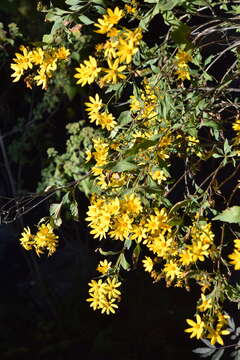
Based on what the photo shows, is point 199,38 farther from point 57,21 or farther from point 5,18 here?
point 5,18

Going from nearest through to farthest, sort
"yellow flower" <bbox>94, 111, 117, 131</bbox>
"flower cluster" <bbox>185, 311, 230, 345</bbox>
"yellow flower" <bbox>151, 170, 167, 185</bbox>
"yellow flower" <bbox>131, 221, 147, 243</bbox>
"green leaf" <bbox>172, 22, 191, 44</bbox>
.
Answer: "green leaf" <bbox>172, 22, 191, 44</bbox>
"flower cluster" <bbox>185, 311, 230, 345</bbox>
"yellow flower" <bbox>131, 221, 147, 243</bbox>
"yellow flower" <bbox>151, 170, 167, 185</bbox>
"yellow flower" <bbox>94, 111, 117, 131</bbox>

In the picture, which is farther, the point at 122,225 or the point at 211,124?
the point at 211,124

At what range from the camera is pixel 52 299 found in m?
3.79

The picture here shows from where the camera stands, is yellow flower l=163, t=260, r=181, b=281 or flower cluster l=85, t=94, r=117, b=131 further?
flower cluster l=85, t=94, r=117, b=131

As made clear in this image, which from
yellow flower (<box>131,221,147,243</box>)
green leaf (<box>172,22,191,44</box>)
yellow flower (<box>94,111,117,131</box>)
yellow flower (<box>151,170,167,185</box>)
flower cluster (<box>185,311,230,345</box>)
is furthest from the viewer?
yellow flower (<box>94,111,117,131</box>)

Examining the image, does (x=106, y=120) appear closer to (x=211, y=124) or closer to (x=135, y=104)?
(x=135, y=104)

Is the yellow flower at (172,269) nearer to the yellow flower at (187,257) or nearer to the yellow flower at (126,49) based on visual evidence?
the yellow flower at (187,257)

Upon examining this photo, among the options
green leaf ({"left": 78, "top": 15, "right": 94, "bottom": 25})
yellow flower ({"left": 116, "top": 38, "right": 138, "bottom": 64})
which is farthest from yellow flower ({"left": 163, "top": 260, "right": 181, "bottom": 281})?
green leaf ({"left": 78, "top": 15, "right": 94, "bottom": 25})

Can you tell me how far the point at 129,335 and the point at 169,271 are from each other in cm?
195

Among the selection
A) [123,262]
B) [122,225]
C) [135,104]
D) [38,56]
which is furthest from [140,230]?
[38,56]

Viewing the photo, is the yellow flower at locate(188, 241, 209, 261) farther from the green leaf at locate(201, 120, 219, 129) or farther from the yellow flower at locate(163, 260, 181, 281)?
the green leaf at locate(201, 120, 219, 129)

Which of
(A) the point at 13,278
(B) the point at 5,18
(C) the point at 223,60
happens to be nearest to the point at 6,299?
(A) the point at 13,278

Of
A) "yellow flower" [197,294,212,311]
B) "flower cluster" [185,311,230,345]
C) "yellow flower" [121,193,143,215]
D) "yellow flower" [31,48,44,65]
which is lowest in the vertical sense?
"flower cluster" [185,311,230,345]

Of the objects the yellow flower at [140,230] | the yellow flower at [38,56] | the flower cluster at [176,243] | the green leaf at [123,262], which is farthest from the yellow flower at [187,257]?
the yellow flower at [38,56]
